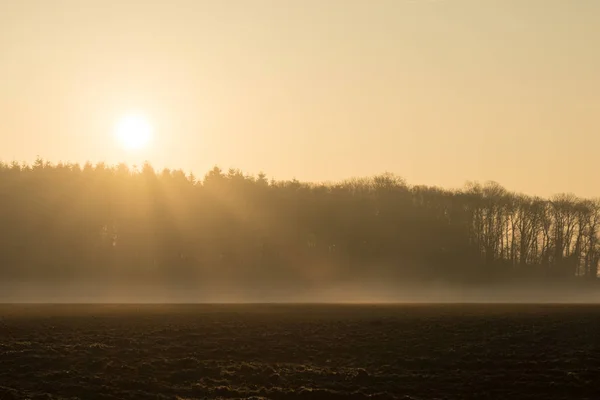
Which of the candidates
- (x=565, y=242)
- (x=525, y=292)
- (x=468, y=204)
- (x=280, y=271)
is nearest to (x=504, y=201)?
(x=468, y=204)

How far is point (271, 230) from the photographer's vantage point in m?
108

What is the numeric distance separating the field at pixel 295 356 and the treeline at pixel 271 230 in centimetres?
5611

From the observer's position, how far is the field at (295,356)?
2430 centimetres

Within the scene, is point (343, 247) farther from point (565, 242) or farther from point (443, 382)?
point (443, 382)

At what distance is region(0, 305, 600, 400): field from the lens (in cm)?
2430

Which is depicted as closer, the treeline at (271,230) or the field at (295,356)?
the field at (295,356)

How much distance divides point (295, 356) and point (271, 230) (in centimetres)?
7814

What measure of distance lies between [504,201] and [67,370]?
109 m

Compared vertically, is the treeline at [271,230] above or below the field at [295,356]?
above

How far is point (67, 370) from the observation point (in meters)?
26.7

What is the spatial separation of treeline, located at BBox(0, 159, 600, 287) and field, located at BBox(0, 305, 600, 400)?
56.1 metres

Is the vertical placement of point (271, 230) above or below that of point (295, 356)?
above

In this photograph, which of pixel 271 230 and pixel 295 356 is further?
pixel 271 230

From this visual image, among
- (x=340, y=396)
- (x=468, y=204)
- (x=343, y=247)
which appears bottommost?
(x=340, y=396)
